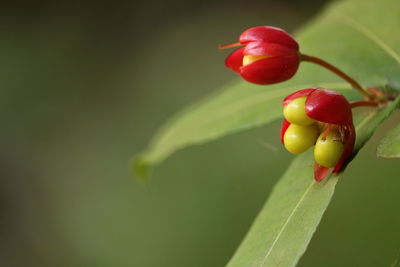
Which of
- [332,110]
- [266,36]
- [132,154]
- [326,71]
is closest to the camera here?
[332,110]

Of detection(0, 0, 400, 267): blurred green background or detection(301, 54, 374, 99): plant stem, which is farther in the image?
detection(0, 0, 400, 267): blurred green background

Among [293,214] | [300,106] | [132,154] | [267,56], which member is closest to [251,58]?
[267,56]

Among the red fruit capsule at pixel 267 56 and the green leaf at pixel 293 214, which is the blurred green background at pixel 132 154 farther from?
the red fruit capsule at pixel 267 56

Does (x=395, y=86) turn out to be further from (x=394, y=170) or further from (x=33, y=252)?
(x=33, y=252)

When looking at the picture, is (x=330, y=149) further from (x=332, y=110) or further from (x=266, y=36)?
(x=266, y=36)

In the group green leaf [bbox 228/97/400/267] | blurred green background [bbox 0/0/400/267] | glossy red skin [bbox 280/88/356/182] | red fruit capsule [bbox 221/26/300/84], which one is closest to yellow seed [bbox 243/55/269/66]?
red fruit capsule [bbox 221/26/300/84]

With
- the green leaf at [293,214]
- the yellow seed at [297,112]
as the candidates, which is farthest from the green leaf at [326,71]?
the yellow seed at [297,112]

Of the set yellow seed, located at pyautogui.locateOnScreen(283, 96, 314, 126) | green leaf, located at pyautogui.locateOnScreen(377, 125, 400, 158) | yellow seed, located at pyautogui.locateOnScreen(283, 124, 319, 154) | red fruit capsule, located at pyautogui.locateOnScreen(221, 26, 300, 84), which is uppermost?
red fruit capsule, located at pyautogui.locateOnScreen(221, 26, 300, 84)

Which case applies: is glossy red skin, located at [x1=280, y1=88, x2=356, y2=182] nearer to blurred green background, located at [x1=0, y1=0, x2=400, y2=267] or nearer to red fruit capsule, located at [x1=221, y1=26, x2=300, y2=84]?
red fruit capsule, located at [x1=221, y1=26, x2=300, y2=84]
